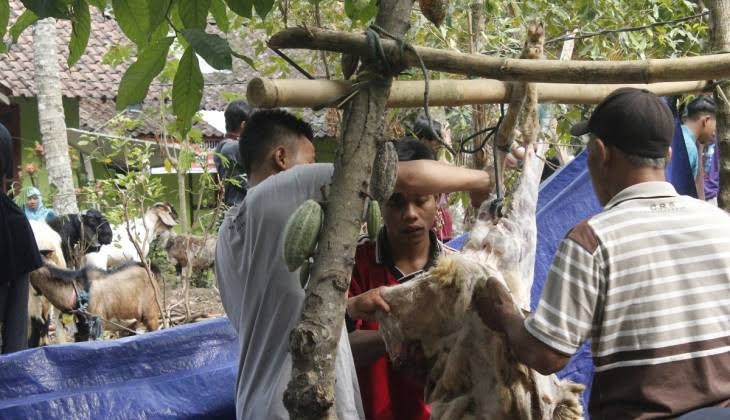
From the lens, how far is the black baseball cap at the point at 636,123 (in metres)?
2.08

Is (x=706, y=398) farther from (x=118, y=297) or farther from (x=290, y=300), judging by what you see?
(x=118, y=297)

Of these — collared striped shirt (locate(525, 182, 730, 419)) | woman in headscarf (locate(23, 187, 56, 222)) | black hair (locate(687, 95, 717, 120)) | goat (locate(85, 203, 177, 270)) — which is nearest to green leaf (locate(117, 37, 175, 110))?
collared striped shirt (locate(525, 182, 730, 419))

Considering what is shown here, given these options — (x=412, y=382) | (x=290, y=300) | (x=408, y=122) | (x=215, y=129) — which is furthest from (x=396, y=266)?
(x=215, y=129)

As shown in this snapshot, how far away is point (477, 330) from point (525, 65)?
2.60 feet

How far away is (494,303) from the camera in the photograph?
2240mm

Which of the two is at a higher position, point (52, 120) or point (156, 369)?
point (52, 120)

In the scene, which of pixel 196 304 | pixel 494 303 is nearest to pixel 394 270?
pixel 494 303

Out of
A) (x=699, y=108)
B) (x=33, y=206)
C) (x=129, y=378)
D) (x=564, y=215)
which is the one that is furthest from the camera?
(x=33, y=206)

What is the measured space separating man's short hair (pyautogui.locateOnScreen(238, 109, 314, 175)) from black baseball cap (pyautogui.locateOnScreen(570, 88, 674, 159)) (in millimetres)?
962

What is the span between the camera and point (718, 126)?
301 centimetres

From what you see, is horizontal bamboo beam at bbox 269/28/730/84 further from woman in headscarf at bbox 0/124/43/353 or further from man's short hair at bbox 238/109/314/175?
woman in headscarf at bbox 0/124/43/353

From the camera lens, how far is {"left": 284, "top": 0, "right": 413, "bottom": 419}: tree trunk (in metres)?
→ 1.46

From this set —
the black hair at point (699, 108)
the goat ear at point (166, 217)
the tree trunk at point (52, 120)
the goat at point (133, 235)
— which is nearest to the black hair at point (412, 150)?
the black hair at point (699, 108)

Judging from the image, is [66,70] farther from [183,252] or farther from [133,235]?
[133,235]
